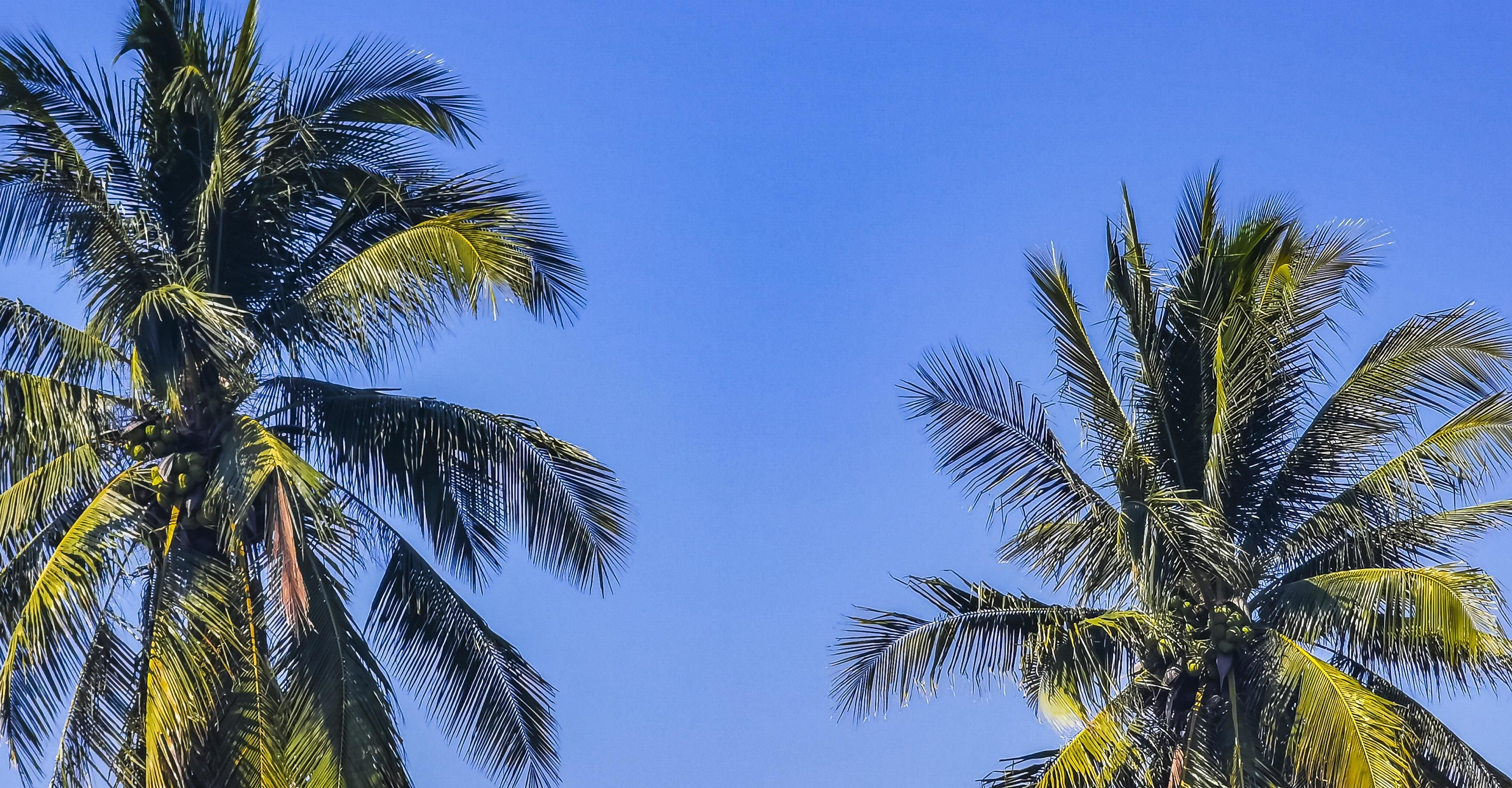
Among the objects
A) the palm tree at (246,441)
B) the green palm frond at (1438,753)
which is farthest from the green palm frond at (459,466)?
the green palm frond at (1438,753)

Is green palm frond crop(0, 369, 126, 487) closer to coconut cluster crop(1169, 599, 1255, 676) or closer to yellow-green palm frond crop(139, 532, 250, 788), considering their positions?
yellow-green palm frond crop(139, 532, 250, 788)

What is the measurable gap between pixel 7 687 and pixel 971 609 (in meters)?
8.02

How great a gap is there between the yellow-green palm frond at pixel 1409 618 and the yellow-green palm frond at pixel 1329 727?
407mm

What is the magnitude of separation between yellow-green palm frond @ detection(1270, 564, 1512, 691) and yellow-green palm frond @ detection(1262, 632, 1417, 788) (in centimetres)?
41

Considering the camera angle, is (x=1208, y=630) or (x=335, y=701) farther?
(x=1208, y=630)

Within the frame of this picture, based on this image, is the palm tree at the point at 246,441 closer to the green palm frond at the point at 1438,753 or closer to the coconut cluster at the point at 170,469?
the coconut cluster at the point at 170,469

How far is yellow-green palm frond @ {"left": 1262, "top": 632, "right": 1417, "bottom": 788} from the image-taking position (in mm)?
15062

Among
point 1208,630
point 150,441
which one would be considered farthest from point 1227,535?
point 150,441

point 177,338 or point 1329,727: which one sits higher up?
point 177,338

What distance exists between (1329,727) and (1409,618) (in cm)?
154

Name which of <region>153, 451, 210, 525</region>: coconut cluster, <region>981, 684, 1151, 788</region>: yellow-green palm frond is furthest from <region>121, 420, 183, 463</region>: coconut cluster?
<region>981, 684, 1151, 788</region>: yellow-green palm frond

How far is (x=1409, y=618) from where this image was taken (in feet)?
53.7

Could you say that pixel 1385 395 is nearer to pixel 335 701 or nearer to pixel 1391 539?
pixel 1391 539

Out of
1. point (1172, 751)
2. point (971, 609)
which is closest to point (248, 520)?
point (971, 609)
